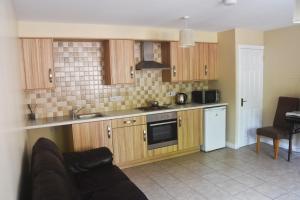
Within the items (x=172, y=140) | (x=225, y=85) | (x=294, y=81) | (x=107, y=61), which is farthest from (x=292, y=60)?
(x=107, y=61)

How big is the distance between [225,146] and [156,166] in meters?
1.69

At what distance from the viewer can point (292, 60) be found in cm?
441

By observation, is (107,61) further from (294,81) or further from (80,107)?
(294,81)

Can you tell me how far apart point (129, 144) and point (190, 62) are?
78.6 inches

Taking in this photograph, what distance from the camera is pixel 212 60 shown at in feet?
16.1

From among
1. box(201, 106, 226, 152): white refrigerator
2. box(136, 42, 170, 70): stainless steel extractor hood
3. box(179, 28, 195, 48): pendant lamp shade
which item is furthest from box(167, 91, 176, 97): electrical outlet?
box(179, 28, 195, 48): pendant lamp shade

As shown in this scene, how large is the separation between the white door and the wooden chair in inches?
20.3

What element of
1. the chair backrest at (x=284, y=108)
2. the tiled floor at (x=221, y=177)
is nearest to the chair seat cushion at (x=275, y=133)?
the chair backrest at (x=284, y=108)

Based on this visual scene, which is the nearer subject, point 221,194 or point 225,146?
point 221,194

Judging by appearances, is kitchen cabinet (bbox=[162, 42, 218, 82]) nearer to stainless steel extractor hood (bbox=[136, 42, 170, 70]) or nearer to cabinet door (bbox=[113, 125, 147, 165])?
stainless steel extractor hood (bbox=[136, 42, 170, 70])

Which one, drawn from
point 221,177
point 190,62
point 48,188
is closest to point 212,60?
point 190,62

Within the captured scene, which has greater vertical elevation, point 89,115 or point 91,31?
point 91,31

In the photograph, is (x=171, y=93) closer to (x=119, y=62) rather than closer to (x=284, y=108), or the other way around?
(x=119, y=62)

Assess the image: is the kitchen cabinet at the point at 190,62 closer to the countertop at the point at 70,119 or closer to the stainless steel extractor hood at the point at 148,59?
the stainless steel extractor hood at the point at 148,59
